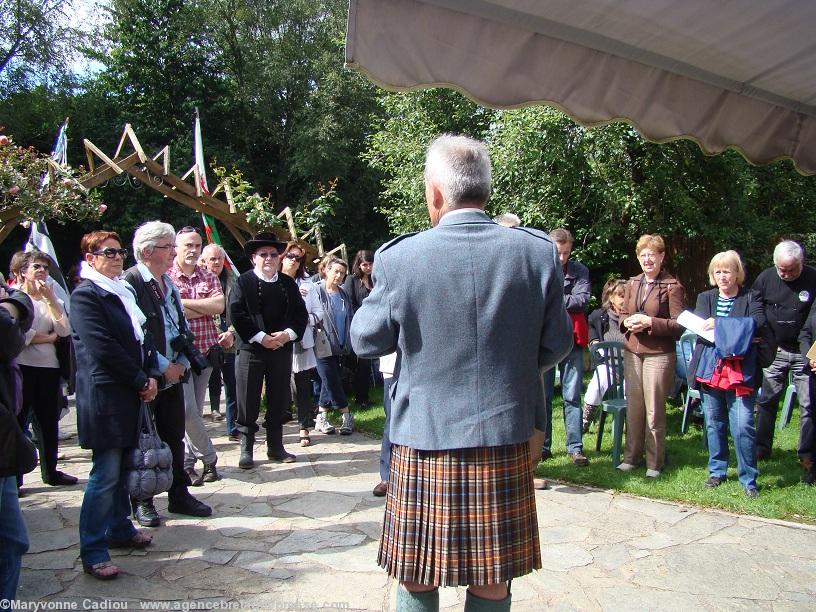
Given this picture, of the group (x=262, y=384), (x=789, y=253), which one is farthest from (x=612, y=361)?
(x=262, y=384)

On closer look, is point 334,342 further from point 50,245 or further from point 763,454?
point 763,454

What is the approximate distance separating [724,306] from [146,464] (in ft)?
15.1

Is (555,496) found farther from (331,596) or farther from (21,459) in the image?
(21,459)

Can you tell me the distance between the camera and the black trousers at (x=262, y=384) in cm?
608

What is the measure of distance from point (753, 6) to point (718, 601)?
2936 mm

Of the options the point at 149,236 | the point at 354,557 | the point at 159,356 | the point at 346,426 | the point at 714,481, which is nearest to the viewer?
the point at 354,557

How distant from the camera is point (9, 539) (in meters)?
2.96

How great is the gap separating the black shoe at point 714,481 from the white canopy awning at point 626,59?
317 cm

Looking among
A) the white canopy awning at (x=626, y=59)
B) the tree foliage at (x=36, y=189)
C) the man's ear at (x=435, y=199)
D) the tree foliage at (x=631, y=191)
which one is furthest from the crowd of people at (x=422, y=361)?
the tree foliage at (x=631, y=191)

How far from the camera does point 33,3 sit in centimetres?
2420

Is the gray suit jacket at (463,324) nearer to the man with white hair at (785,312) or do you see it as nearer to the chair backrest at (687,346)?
the man with white hair at (785,312)

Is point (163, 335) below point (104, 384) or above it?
above

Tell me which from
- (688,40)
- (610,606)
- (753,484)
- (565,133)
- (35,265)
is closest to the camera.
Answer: (688,40)

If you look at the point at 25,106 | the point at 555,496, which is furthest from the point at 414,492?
the point at 25,106
